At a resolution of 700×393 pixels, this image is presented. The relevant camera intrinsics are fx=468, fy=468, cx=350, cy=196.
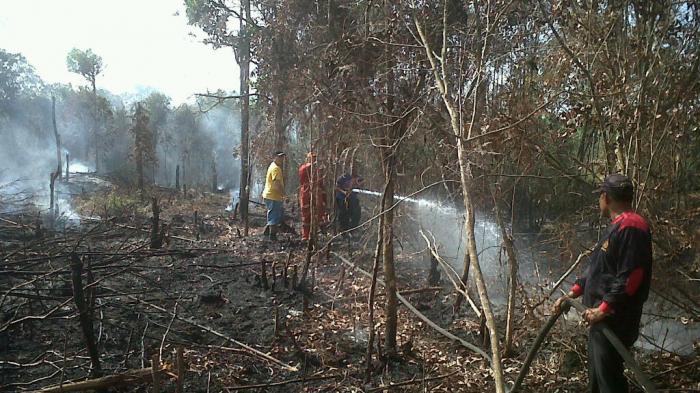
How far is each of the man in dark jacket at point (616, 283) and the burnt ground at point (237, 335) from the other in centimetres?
128

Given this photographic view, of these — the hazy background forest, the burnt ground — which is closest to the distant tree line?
the burnt ground

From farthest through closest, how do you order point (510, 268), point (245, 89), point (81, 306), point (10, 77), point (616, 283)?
1. point (10, 77)
2. point (245, 89)
3. point (510, 268)
4. point (81, 306)
5. point (616, 283)

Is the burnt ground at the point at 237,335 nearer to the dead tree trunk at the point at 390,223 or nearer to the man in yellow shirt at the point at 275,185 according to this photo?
the dead tree trunk at the point at 390,223

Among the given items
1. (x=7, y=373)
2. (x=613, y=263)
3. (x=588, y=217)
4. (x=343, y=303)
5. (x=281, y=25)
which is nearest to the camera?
(x=613, y=263)

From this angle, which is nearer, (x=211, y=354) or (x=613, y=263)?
(x=613, y=263)

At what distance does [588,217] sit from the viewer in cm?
588

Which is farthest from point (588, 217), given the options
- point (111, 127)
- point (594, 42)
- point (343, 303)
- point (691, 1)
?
point (111, 127)

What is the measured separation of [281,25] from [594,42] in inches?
271

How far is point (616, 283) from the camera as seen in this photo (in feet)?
10.2

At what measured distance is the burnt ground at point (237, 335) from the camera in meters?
4.14

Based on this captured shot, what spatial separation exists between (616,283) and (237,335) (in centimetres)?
399

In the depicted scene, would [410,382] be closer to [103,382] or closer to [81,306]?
[103,382]

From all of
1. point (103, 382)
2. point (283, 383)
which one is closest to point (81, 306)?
point (103, 382)

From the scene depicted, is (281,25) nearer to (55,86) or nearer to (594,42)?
(594,42)
